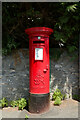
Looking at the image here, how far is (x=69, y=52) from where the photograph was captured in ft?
11.5

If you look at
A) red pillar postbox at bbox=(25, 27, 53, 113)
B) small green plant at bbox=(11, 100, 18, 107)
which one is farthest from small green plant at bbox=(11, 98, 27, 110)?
red pillar postbox at bbox=(25, 27, 53, 113)

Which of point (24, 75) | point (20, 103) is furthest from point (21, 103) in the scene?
point (24, 75)

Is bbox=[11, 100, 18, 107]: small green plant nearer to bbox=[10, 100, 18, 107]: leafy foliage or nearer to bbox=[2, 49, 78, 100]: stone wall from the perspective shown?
bbox=[10, 100, 18, 107]: leafy foliage

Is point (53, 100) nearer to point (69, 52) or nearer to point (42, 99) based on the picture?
point (42, 99)

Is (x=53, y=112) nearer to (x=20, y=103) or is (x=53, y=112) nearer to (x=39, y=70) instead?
(x=20, y=103)

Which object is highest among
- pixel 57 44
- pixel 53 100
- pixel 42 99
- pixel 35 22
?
pixel 35 22

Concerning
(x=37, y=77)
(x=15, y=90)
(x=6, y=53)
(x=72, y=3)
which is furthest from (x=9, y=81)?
(x=72, y=3)

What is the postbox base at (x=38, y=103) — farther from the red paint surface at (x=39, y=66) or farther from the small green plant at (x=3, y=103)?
the small green plant at (x=3, y=103)

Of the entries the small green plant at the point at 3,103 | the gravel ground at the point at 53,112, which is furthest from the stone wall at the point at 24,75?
the gravel ground at the point at 53,112

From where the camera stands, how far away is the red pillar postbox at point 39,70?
8.84ft

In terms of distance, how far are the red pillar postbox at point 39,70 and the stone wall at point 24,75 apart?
2.10 ft

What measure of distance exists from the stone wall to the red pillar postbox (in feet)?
2.10

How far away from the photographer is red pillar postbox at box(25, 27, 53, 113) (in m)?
2.69

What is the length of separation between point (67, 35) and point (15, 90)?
2.21 meters
